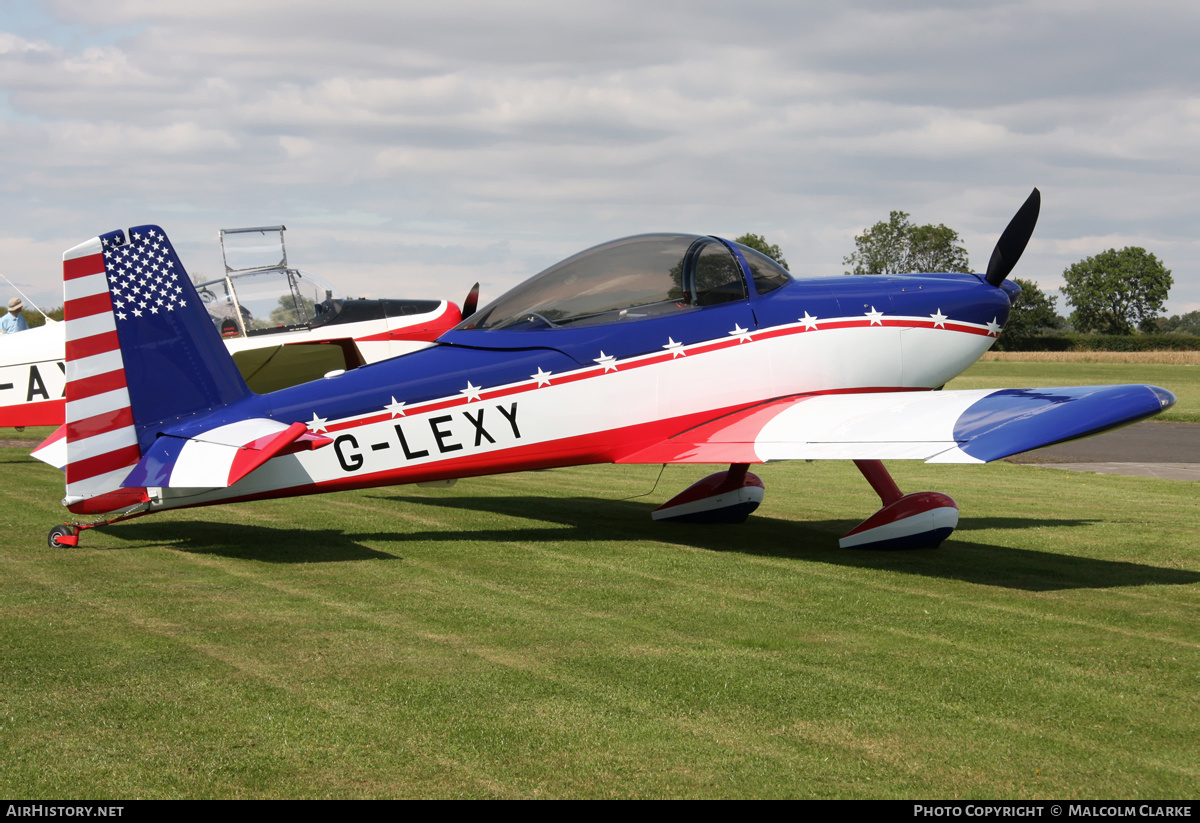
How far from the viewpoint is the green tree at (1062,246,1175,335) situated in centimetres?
11081

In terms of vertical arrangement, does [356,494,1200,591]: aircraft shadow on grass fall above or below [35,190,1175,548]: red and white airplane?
below

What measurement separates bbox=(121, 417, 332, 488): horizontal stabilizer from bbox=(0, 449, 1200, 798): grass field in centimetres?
61

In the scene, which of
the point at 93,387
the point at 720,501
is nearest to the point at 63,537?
the point at 93,387

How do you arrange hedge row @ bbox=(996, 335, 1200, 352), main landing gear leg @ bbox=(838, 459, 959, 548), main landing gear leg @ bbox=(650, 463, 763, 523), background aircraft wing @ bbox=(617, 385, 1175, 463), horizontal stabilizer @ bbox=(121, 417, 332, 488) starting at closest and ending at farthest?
1. background aircraft wing @ bbox=(617, 385, 1175, 463)
2. horizontal stabilizer @ bbox=(121, 417, 332, 488)
3. main landing gear leg @ bbox=(838, 459, 959, 548)
4. main landing gear leg @ bbox=(650, 463, 763, 523)
5. hedge row @ bbox=(996, 335, 1200, 352)

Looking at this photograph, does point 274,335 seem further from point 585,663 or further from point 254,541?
point 585,663

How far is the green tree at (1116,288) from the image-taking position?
110812 mm

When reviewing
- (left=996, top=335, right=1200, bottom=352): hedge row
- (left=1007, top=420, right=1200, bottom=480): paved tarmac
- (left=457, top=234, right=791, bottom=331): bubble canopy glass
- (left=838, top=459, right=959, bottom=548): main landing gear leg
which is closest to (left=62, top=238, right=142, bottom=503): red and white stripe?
(left=457, top=234, right=791, bottom=331): bubble canopy glass

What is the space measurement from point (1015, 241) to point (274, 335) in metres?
8.29

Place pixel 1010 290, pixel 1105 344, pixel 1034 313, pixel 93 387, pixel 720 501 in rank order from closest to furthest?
pixel 93 387, pixel 1010 290, pixel 720 501, pixel 1105 344, pixel 1034 313

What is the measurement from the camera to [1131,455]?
16.3 meters

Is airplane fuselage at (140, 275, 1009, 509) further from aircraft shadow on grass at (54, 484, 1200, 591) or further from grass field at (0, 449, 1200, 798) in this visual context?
grass field at (0, 449, 1200, 798)

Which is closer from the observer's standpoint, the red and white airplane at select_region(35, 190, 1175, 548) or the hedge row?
the red and white airplane at select_region(35, 190, 1175, 548)

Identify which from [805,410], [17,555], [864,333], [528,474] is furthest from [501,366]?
[528,474]

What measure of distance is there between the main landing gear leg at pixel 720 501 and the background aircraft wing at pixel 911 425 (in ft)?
5.17
